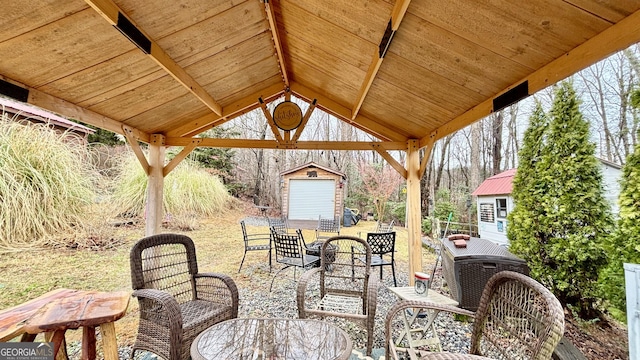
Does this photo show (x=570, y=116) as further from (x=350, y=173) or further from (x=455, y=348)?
(x=350, y=173)

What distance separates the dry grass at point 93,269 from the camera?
328 cm

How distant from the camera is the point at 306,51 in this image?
3092 millimetres

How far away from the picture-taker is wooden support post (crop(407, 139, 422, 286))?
3.95 metres

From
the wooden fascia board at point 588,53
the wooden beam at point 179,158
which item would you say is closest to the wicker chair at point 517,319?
the wooden fascia board at point 588,53

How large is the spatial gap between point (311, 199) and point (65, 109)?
28.9 feet

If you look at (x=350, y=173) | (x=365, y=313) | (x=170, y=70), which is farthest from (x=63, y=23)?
(x=350, y=173)

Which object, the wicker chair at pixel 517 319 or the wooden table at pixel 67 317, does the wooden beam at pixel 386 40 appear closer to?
the wicker chair at pixel 517 319

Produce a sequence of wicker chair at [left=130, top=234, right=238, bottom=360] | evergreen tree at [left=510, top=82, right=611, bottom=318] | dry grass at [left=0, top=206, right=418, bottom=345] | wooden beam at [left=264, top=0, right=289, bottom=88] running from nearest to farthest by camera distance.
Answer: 1. wicker chair at [left=130, top=234, right=238, bottom=360]
2. wooden beam at [left=264, top=0, right=289, bottom=88]
3. evergreen tree at [left=510, top=82, right=611, bottom=318]
4. dry grass at [left=0, top=206, right=418, bottom=345]

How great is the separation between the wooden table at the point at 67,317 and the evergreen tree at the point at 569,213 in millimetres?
4185

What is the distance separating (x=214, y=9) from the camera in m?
2.17

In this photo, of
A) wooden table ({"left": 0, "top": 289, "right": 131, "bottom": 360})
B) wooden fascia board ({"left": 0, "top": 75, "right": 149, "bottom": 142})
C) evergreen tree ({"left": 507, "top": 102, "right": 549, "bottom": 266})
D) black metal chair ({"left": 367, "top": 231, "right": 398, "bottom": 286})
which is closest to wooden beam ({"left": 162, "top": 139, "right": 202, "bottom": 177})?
wooden fascia board ({"left": 0, "top": 75, "right": 149, "bottom": 142})

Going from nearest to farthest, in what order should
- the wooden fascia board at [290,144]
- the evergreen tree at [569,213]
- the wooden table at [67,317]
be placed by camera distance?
the wooden table at [67,317]
the evergreen tree at [569,213]
the wooden fascia board at [290,144]

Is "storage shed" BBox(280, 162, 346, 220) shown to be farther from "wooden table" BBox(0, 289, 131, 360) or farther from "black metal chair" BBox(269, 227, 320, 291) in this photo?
"wooden table" BBox(0, 289, 131, 360)

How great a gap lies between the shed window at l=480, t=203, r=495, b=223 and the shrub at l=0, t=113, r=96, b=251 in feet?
32.6
